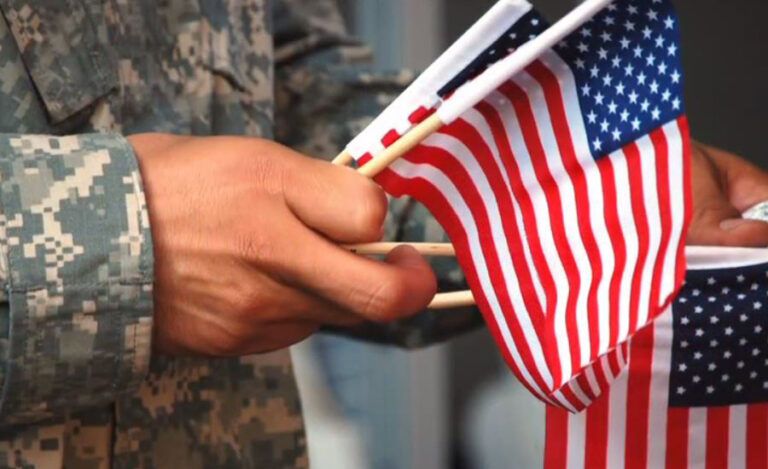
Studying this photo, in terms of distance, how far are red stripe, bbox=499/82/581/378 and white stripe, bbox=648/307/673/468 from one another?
144 millimetres

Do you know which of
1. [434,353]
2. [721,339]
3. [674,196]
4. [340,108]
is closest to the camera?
[674,196]

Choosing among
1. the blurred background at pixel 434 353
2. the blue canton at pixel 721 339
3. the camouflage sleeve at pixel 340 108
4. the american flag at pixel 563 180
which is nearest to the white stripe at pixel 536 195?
the american flag at pixel 563 180

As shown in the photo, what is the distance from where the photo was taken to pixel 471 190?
0.73 metres

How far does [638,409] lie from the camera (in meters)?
0.85

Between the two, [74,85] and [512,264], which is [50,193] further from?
[512,264]

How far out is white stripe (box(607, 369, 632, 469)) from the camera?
0.85m

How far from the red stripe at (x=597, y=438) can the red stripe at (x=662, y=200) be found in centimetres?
21

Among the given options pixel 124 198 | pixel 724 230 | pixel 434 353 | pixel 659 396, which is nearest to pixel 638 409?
pixel 659 396

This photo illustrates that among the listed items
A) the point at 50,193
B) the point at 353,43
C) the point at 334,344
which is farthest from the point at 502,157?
the point at 334,344

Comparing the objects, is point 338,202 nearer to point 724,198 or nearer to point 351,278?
point 351,278

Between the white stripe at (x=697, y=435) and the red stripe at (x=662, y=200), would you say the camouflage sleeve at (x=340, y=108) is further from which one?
the red stripe at (x=662, y=200)

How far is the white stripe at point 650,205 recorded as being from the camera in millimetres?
665

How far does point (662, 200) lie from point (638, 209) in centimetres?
1

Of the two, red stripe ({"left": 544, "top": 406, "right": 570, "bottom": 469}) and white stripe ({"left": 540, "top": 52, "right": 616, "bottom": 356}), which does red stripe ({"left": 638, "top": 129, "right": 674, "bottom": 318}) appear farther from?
red stripe ({"left": 544, "top": 406, "right": 570, "bottom": 469})
